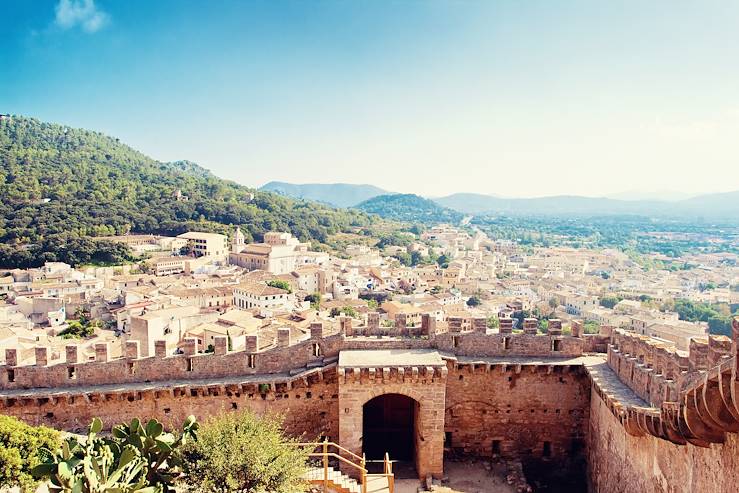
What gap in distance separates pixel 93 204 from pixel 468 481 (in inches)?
4635

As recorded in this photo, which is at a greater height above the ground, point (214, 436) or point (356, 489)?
point (214, 436)

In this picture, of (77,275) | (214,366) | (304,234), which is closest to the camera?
(214,366)

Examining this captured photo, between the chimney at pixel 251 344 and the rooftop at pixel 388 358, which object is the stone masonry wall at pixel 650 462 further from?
the chimney at pixel 251 344

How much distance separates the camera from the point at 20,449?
11.6 m

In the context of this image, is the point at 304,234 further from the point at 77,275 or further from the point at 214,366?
the point at 214,366

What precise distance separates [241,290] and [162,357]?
58.0m

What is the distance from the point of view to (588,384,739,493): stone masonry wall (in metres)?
8.07

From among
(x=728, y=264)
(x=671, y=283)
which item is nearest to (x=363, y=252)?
(x=671, y=283)

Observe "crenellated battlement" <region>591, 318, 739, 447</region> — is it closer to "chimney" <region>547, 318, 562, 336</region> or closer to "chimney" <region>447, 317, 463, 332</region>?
"chimney" <region>547, 318, 562, 336</region>

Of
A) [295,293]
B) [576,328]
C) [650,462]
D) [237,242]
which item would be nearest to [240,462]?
[650,462]

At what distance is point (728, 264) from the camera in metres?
159

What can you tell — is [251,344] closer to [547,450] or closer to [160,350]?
[160,350]

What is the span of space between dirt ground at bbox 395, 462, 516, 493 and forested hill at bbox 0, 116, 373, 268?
88619 mm

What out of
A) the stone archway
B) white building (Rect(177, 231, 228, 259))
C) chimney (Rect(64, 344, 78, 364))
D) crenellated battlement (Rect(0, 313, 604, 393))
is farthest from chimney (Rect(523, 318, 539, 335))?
white building (Rect(177, 231, 228, 259))
